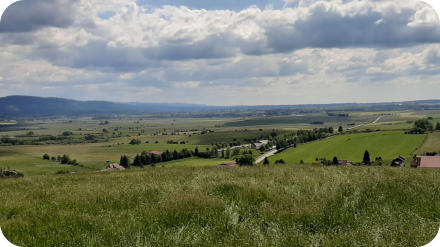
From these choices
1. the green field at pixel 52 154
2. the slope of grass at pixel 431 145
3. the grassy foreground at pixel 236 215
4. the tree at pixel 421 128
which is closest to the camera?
the grassy foreground at pixel 236 215

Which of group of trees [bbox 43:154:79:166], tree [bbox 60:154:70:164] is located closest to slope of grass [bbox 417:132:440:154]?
group of trees [bbox 43:154:79:166]

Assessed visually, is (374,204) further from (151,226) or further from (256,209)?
(151,226)

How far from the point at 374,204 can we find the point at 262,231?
112 inches

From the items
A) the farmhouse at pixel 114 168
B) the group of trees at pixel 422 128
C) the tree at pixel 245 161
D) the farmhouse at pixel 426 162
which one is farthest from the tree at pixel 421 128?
the farmhouse at pixel 114 168

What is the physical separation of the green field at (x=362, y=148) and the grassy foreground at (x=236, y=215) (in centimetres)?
7350

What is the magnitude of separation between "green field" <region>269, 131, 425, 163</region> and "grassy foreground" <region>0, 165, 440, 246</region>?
241 feet

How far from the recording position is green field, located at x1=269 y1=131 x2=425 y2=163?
82.5 metres

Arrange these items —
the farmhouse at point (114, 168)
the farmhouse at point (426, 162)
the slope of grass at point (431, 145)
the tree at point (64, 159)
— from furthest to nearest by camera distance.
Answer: the tree at point (64, 159), the slope of grass at point (431, 145), the farmhouse at point (426, 162), the farmhouse at point (114, 168)

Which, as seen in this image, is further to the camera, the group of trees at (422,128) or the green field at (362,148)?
the group of trees at (422,128)

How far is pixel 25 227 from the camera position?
584cm

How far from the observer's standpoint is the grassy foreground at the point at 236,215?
5.17m

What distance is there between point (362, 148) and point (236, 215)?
9564cm

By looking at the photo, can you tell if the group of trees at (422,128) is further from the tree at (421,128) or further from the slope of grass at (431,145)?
the slope of grass at (431,145)

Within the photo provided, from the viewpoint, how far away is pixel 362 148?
91.9 m
